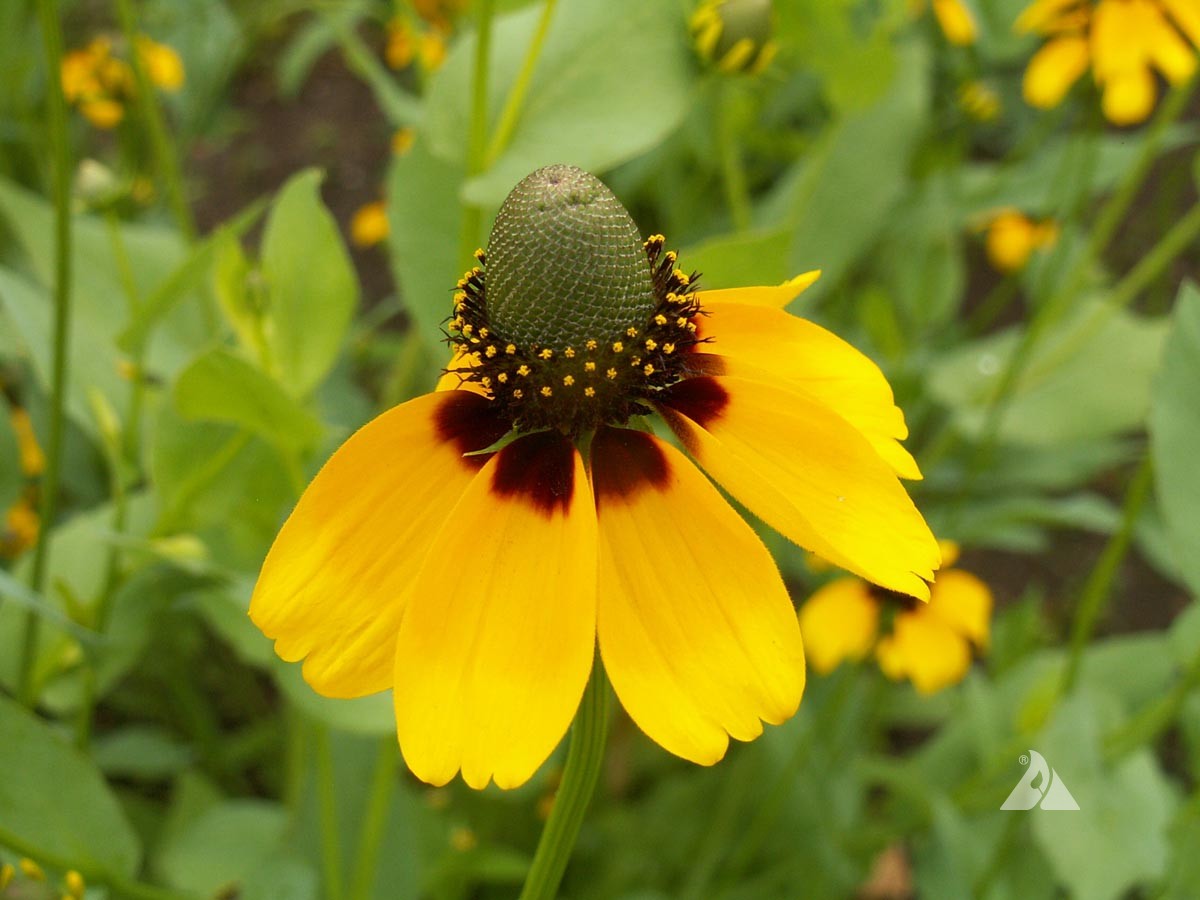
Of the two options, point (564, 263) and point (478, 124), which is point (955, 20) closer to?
point (478, 124)

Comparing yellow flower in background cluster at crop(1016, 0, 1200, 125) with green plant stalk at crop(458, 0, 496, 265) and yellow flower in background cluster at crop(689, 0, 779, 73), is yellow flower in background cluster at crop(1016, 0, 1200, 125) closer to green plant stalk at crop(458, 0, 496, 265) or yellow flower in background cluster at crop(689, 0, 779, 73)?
yellow flower in background cluster at crop(689, 0, 779, 73)

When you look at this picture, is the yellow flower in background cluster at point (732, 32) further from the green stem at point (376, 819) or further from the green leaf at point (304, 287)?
the green stem at point (376, 819)

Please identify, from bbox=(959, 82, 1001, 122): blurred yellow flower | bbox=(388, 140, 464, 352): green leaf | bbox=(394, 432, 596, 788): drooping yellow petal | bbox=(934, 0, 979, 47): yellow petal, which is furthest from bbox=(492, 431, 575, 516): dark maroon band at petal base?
bbox=(959, 82, 1001, 122): blurred yellow flower

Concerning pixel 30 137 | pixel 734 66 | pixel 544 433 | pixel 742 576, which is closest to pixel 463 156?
pixel 734 66

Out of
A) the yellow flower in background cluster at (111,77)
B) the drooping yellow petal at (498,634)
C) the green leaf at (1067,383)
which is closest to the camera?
the drooping yellow petal at (498,634)

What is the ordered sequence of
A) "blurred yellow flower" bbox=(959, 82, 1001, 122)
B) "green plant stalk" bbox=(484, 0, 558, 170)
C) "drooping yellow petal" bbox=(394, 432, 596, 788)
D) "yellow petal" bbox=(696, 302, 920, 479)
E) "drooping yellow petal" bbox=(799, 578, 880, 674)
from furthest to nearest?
"blurred yellow flower" bbox=(959, 82, 1001, 122) < "drooping yellow petal" bbox=(799, 578, 880, 674) < "green plant stalk" bbox=(484, 0, 558, 170) < "yellow petal" bbox=(696, 302, 920, 479) < "drooping yellow petal" bbox=(394, 432, 596, 788)

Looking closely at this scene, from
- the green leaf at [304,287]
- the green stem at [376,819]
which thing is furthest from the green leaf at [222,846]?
the green leaf at [304,287]
